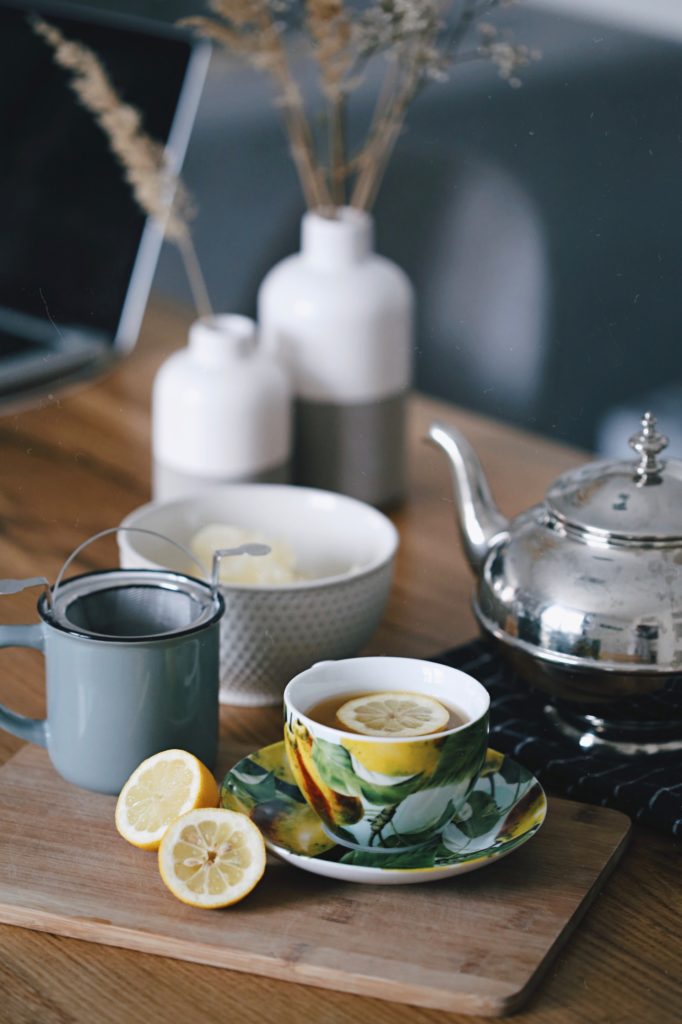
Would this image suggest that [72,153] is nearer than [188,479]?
No

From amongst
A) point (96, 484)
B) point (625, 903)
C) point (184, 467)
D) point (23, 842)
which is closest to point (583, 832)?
point (625, 903)

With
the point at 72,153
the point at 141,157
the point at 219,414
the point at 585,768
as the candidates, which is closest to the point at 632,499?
the point at 585,768

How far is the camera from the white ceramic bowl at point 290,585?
2.59ft

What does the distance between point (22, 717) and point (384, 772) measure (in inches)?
9.2

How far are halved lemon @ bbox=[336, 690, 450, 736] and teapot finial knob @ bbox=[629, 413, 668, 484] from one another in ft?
0.61

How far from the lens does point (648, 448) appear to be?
29.0 inches

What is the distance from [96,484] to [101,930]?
2.07ft

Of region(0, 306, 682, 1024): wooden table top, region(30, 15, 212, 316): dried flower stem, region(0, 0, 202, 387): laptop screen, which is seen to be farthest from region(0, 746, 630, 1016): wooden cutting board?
region(0, 0, 202, 387): laptop screen

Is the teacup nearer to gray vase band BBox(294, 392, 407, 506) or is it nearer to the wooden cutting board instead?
the wooden cutting board

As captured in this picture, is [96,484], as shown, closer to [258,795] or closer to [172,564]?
[172,564]

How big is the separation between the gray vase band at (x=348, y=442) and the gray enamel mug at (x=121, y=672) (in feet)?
1.32

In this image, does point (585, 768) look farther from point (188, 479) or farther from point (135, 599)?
point (188, 479)

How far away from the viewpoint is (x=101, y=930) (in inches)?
23.6

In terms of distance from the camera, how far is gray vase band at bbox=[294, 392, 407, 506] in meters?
1.12
